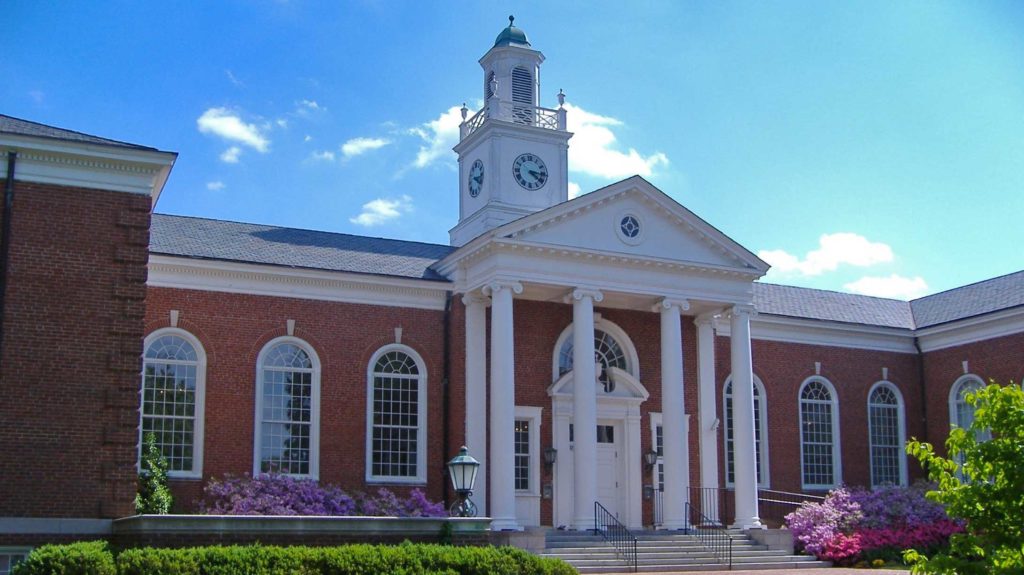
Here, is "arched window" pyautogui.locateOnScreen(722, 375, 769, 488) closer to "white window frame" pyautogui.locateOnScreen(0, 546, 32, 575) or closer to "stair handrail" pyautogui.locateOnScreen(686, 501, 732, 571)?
"stair handrail" pyautogui.locateOnScreen(686, 501, 732, 571)

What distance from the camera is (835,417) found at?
34.9 metres

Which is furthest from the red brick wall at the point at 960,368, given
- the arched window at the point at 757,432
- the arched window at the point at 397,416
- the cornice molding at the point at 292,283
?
the cornice molding at the point at 292,283

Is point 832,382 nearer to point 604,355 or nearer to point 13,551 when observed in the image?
point 604,355

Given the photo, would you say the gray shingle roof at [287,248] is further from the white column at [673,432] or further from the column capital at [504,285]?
the white column at [673,432]

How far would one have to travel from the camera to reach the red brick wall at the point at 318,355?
26.4 metres

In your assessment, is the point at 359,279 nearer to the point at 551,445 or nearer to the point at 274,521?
the point at 551,445

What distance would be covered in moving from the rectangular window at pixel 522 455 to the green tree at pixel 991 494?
17.6 metres

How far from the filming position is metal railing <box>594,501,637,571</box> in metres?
25.4

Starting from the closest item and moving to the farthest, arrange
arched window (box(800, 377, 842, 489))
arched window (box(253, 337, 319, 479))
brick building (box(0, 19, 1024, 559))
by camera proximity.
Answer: brick building (box(0, 19, 1024, 559))
arched window (box(253, 337, 319, 479))
arched window (box(800, 377, 842, 489))

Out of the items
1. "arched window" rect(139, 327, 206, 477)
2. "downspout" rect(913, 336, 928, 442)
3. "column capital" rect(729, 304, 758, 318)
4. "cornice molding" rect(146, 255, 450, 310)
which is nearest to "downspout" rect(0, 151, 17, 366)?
"cornice molding" rect(146, 255, 450, 310)

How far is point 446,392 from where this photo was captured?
94.9 ft

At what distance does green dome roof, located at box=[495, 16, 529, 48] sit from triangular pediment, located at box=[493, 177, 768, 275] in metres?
11.4

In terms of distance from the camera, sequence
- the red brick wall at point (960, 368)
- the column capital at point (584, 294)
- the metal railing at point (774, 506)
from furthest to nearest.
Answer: the red brick wall at point (960, 368) < the metal railing at point (774, 506) < the column capital at point (584, 294)

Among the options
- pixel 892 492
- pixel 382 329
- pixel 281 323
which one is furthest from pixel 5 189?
pixel 892 492
